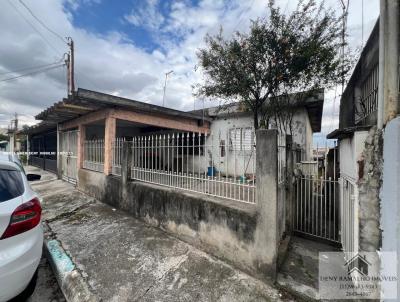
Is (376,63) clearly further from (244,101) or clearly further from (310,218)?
(244,101)

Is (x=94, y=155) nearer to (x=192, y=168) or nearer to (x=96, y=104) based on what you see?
(x=96, y=104)

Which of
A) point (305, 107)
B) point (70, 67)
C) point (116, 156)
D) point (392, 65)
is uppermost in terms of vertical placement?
point (70, 67)

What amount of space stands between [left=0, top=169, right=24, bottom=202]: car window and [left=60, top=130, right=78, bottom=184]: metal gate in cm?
712

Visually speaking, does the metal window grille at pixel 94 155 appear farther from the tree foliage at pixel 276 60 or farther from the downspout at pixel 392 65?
the downspout at pixel 392 65

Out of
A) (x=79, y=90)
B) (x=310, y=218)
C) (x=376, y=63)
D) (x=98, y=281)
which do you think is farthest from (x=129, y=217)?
(x=376, y=63)

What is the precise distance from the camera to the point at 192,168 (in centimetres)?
425

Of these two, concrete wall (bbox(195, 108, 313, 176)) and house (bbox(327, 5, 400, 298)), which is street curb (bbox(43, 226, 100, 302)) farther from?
concrete wall (bbox(195, 108, 313, 176))

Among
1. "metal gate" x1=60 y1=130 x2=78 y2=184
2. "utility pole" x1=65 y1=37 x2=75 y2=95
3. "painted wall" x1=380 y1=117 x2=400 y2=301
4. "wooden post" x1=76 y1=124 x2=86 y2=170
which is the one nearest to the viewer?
"painted wall" x1=380 y1=117 x2=400 y2=301

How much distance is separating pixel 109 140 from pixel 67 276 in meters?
4.28

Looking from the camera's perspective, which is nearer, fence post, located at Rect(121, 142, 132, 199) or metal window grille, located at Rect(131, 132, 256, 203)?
metal window grille, located at Rect(131, 132, 256, 203)

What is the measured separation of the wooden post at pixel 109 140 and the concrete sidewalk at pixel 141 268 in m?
1.91

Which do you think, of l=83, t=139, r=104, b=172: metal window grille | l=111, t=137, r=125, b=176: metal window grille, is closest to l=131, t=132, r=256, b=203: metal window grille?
l=111, t=137, r=125, b=176: metal window grille

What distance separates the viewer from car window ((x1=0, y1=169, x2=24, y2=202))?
2.14 metres

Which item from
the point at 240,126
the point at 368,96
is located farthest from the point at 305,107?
the point at 368,96
